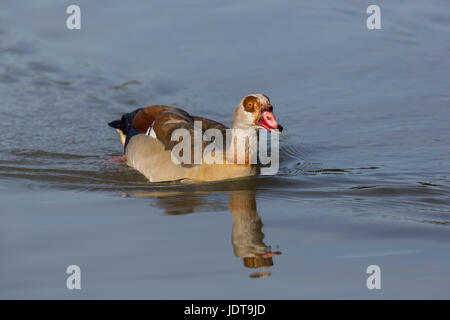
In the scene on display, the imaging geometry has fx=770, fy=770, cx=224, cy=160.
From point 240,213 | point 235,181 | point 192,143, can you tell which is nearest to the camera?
point 240,213

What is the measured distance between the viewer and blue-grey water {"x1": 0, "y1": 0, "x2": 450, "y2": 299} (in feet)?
21.3

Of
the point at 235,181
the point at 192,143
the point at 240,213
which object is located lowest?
the point at 240,213

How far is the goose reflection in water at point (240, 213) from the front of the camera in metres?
6.79

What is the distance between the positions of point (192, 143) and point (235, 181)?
29.1 inches

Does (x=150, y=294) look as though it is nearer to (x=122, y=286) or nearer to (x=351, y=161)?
(x=122, y=286)

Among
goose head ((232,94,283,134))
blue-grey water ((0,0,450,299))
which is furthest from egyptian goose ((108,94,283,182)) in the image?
blue-grey water ((0,0,450,299))

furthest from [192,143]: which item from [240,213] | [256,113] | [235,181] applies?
[240,213]

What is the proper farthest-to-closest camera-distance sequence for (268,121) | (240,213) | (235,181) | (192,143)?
1. (192,143)
2. (235,181)
3. (268,121)
4. (240,213)

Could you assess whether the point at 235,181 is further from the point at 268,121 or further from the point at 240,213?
the point at 240,213

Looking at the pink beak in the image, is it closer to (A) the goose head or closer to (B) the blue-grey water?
(A) the goose head

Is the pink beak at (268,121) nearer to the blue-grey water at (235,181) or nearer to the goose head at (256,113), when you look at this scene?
the goose head at (256,113)

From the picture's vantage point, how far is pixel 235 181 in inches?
365

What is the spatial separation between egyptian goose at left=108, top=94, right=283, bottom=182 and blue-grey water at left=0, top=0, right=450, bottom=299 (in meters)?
0.21

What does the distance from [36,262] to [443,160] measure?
5961mm
